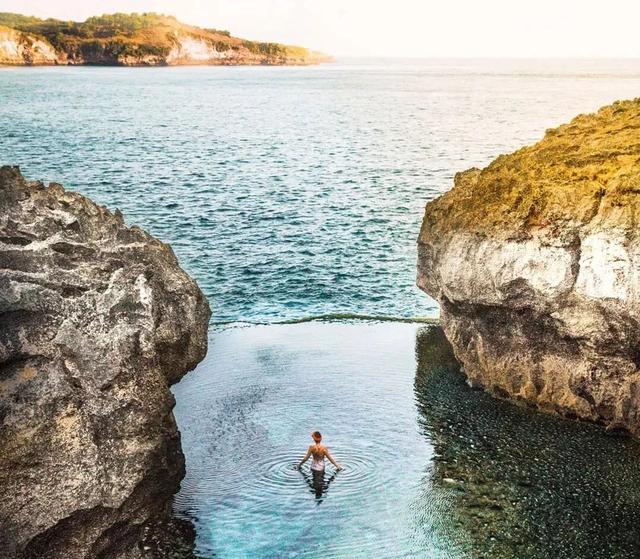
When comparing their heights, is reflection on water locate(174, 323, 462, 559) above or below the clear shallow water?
below

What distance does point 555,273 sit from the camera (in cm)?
2881

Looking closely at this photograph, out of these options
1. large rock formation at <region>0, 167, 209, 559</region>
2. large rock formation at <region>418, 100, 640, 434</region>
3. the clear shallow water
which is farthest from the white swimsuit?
the clear shallow water

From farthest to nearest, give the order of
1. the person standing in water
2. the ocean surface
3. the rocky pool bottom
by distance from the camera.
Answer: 1. the person standing in water
2. the ocean surface
3. the rocky pool bottom

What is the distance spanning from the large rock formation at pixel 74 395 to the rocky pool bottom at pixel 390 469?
308 cm

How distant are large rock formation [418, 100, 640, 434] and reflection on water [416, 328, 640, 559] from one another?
1280mm

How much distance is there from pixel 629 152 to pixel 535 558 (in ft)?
54.4

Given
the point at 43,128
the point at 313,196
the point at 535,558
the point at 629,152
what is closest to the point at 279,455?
the point at 535,558

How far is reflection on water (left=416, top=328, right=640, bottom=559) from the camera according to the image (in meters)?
22.6

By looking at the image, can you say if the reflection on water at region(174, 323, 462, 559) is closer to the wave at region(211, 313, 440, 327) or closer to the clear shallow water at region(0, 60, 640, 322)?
the wave at region(211, 313, 440, 327)

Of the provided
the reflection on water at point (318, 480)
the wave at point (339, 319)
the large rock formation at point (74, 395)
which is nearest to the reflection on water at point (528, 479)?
the reflection on water at point (318, 480)

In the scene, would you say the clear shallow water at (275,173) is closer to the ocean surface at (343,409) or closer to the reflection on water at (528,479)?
the ocean surface at (343,409)

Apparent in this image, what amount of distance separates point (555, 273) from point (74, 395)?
58.9 feet

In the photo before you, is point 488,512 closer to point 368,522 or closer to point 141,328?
point 368,522

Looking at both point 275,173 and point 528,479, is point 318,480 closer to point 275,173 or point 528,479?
point 528,479
